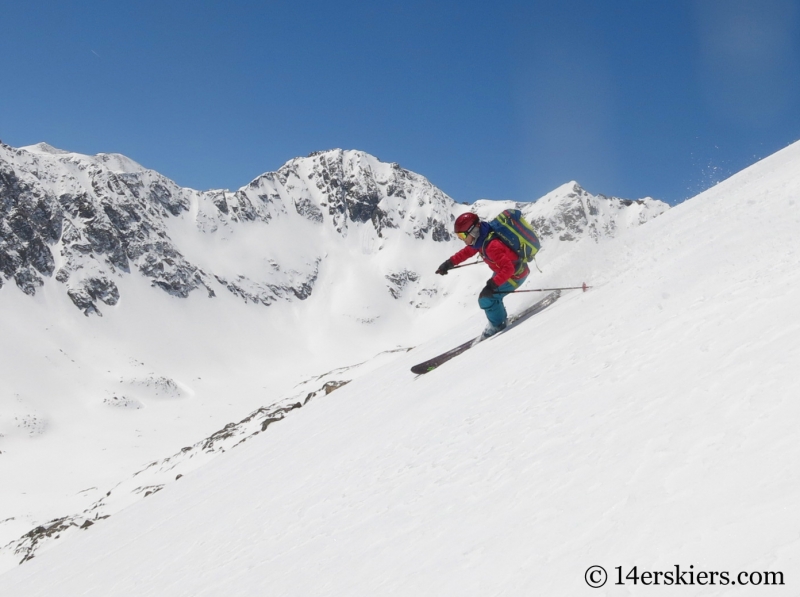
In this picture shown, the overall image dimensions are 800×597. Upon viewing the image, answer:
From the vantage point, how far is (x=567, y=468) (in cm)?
424

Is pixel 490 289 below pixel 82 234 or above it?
below

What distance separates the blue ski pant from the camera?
1198 cm

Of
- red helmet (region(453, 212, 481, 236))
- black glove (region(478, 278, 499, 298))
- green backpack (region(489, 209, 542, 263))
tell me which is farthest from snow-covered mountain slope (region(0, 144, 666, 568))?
green backpack (region(489, 209, 542, 263))

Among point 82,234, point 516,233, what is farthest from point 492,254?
point 82,234

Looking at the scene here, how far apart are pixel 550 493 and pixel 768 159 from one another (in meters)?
16.6

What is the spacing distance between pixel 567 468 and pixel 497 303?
8.36 metres

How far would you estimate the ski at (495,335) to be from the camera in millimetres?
12375

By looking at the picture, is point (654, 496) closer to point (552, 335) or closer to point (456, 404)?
point (456, 404)

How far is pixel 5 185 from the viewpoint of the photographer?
5999 inches

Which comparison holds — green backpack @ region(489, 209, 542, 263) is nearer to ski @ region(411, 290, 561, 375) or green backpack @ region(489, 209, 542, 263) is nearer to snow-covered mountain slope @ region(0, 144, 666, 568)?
A: ski @ region(411, 290, 561, 375)

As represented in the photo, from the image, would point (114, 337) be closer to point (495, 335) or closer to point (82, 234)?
point (82, 234)

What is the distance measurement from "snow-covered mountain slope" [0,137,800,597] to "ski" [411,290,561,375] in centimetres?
99

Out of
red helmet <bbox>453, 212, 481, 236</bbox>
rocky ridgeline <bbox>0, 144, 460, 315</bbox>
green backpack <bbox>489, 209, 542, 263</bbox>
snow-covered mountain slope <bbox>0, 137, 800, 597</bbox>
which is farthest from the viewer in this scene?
rocky ridgeline <bbox>0, 144, 460, 315</bbox>

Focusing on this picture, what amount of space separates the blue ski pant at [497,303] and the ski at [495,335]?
326 millimetres
